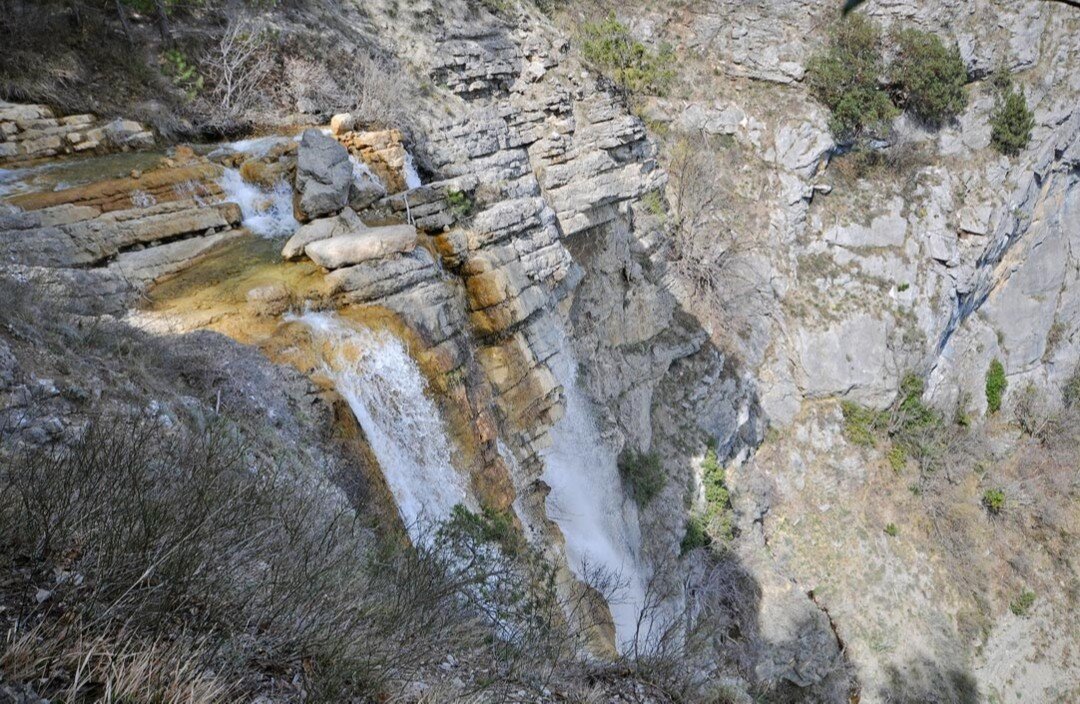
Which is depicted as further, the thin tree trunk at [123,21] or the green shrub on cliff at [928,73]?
the green shrub on cliff at [928,73]

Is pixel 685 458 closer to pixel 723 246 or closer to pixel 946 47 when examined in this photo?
pixel 723 246

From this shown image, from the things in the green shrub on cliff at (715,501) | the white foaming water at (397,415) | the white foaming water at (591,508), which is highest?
the white foaming water at (397,415)

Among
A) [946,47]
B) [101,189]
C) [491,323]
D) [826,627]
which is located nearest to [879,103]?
[946,47]

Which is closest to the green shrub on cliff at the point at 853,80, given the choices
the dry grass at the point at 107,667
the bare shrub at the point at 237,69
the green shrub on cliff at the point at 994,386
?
the green shrub on cliff at the point at 994,386

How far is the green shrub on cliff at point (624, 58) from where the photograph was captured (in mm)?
17922

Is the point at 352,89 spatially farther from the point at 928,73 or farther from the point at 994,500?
the point at 994,500

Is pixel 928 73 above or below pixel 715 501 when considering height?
above

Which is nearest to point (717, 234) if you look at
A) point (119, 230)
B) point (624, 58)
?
point (624, 58)

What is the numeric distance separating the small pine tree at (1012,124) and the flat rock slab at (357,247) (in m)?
19.0

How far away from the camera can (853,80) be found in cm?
1953

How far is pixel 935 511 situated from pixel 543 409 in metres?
13.2

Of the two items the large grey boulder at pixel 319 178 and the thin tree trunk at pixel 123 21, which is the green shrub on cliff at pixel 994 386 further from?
the thin tree trunk at pixel 123 21

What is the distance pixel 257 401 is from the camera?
643 centimetres

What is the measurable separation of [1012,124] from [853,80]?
4.63 meters
